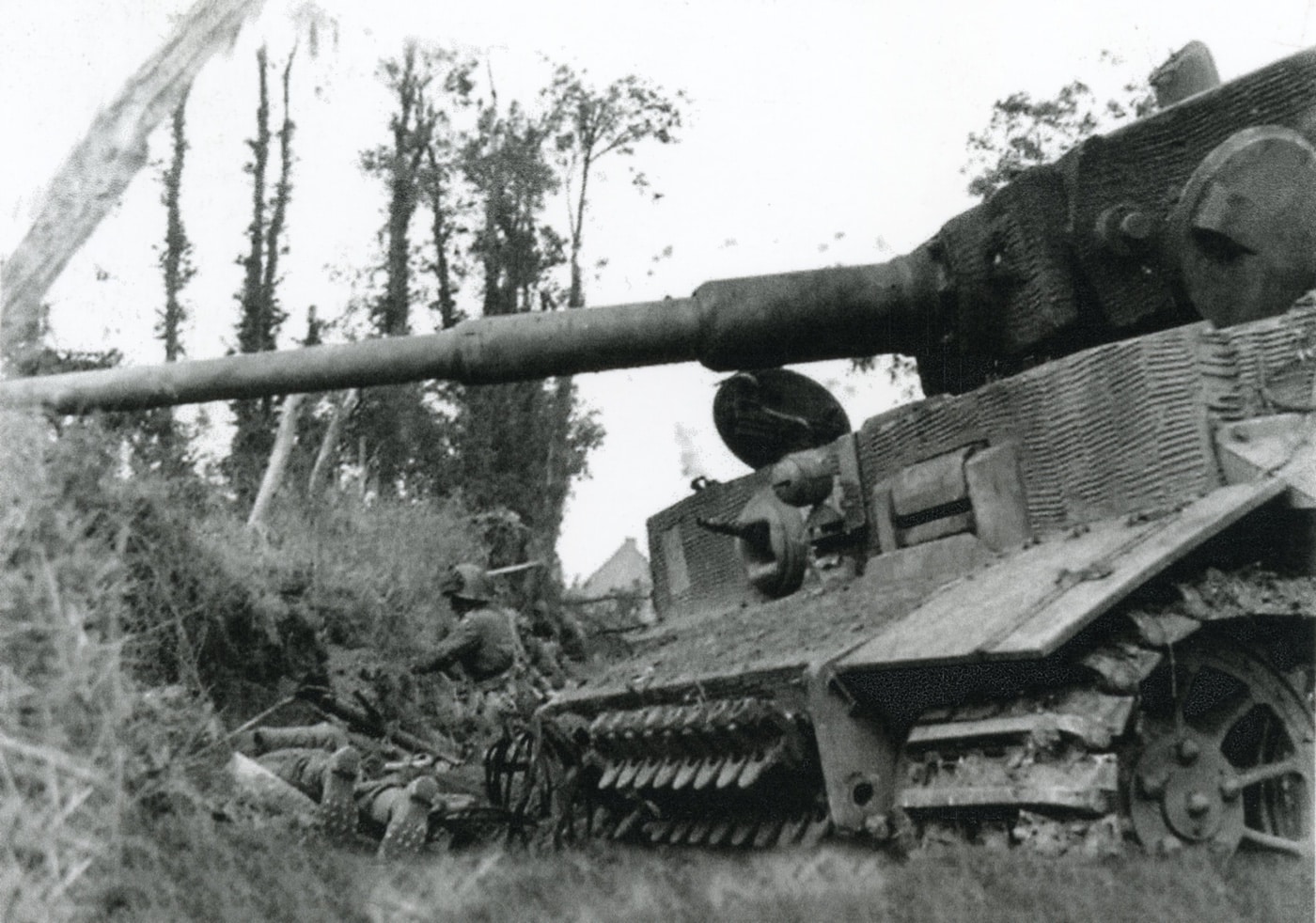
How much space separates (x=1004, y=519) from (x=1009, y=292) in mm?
1245

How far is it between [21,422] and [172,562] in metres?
2.11

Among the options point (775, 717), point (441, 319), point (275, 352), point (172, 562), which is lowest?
point (775, 717)

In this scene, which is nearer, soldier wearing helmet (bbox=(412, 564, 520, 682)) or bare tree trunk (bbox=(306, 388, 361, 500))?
soldier wearing helmet (bbox=(412, 564, 520, 682))

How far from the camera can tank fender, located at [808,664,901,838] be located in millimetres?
4844

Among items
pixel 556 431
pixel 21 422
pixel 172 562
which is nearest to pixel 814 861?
pixel 21 422

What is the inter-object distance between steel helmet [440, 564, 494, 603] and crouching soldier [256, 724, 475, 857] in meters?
1.83

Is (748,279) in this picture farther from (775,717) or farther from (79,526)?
(79,526)

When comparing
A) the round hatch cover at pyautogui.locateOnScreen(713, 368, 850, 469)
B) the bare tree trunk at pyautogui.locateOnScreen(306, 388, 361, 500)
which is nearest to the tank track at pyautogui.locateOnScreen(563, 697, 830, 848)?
the round hatch cover at pyautogui.locateOnScreen(713, 368, 850, 469)

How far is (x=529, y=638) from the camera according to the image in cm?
1332

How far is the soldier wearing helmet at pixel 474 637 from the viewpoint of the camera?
1010cm

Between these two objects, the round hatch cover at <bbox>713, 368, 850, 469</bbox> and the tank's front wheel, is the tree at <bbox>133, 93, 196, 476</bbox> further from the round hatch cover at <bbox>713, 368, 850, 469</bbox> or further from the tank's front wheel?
the tank's front wheel

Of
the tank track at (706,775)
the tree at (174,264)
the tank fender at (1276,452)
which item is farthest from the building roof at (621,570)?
the tank fender at (1276,452)

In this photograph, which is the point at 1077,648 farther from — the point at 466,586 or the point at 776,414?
the point at 466,586

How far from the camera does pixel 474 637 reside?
10.2m
